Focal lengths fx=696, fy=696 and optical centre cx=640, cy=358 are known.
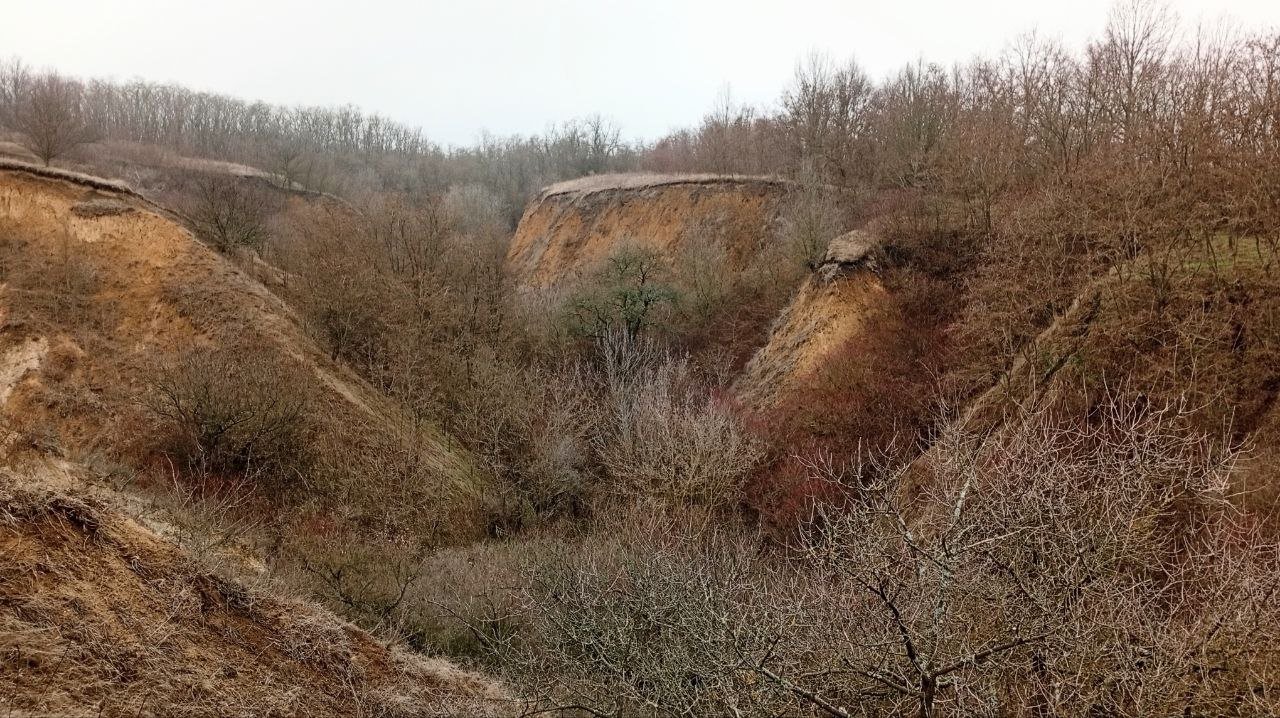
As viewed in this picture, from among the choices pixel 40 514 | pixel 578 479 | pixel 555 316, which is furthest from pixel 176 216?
pixel 40 514

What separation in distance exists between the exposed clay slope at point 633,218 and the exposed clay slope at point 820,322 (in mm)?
8779

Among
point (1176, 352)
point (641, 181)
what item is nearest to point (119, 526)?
point (1176, 352)

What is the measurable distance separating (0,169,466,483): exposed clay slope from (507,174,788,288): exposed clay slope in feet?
45.6

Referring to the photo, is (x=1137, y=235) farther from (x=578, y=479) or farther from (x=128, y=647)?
(x=128, y=647)

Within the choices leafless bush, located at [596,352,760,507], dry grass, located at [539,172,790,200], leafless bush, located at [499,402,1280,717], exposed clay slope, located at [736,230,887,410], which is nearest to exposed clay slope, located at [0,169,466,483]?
leafless bush, located at [596,352,760,507]

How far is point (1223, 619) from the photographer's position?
20.8 feet

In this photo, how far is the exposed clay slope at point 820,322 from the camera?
19516 mm

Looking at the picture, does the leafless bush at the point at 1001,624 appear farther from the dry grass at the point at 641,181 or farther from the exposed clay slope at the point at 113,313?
the dry grass at the point at 641,181

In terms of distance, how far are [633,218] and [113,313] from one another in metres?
23.2

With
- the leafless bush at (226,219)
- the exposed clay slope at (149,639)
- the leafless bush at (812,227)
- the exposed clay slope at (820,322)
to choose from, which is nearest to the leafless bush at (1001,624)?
the exposed clay slope at (149,639)

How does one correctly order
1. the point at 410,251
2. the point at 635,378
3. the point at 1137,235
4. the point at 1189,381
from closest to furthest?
1. the point at 1189,381
2. the point at 1137,235
3. the point at 635,378
4. the point at 410,251

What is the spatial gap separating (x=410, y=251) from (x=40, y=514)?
17.5 meters

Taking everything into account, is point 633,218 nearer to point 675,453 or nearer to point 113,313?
point 675,453

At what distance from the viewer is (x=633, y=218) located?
3512 cm
